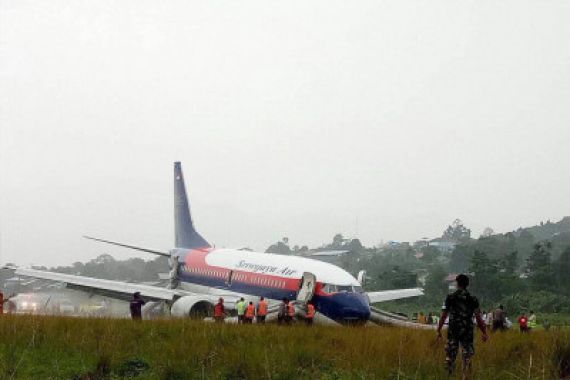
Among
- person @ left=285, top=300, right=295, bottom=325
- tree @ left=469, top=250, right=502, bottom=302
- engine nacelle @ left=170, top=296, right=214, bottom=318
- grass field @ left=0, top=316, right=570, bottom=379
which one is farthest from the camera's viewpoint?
tree @ left=469, top=250, right=502, bottom=302

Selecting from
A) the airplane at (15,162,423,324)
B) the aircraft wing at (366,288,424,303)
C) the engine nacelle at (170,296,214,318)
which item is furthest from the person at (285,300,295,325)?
the aircraft wing at (366,288,424,303)

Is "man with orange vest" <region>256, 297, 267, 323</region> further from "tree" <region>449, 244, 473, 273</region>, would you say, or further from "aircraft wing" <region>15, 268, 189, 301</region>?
"tree" <region>449, 244, 473, 273</region>

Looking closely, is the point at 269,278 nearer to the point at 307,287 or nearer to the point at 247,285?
the point at 247,285

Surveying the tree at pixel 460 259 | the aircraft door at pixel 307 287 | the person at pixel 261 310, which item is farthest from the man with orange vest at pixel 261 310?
the tree at pixel 460 259

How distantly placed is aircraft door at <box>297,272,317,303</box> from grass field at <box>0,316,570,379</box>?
1170 centimetres

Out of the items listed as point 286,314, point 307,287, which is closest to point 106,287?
point 307,287

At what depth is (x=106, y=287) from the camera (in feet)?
108

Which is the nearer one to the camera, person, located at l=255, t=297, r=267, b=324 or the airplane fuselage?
person, located at l=255, t=297, r=267, b=324

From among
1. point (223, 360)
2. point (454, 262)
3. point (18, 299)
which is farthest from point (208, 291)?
point (454, 262)

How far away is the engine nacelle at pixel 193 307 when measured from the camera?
91.1 feet

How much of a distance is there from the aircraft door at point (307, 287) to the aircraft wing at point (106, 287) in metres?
8.99

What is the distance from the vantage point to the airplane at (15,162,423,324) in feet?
80.0

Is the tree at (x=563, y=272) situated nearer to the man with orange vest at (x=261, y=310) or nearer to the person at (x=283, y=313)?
the person at (x=283, y=313)

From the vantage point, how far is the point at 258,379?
30.6 feet
